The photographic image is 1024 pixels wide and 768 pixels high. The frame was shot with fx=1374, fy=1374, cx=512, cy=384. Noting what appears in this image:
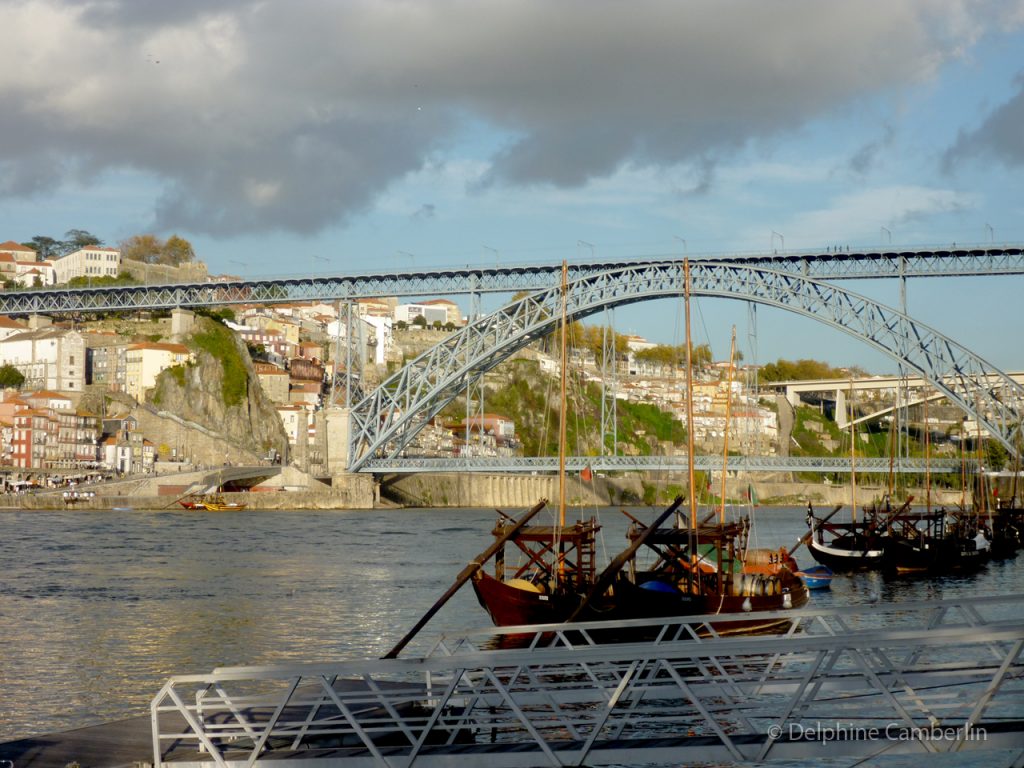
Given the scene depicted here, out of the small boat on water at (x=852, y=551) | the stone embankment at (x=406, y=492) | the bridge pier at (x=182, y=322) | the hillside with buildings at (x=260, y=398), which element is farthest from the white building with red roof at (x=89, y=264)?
the small boat on water at (x=852, y=551)

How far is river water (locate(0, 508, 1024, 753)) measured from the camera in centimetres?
1692

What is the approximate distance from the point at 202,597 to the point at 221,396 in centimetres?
6083

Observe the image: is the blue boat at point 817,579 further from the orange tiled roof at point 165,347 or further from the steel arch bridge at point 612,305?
the orange tiled roof at point 165,347

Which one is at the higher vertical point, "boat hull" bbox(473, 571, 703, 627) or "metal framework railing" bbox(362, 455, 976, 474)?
"metal framework railing" bbox(362, 455, 976, 474)

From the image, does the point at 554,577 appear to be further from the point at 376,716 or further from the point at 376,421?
the point at 376,421

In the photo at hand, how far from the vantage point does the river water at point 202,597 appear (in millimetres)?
16922

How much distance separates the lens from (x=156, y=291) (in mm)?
87500

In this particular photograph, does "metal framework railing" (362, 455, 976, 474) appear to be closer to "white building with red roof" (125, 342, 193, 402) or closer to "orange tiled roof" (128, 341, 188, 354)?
"white building with red roof" (125, 342, 193, 402)

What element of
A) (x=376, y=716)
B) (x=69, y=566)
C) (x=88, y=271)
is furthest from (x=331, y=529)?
(x=88, y=271)

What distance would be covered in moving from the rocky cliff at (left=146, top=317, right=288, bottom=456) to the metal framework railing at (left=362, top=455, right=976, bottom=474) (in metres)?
14.9

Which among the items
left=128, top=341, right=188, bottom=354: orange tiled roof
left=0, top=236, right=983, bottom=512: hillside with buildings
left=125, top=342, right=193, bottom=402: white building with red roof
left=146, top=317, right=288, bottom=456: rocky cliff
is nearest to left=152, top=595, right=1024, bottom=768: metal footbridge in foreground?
left=0, top=236, right=983, bottom=512: hillside with buildings

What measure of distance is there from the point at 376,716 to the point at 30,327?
92.1 meters

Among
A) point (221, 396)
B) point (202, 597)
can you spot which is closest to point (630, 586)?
point (202, 597)

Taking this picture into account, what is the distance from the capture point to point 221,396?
86562 millimetres
